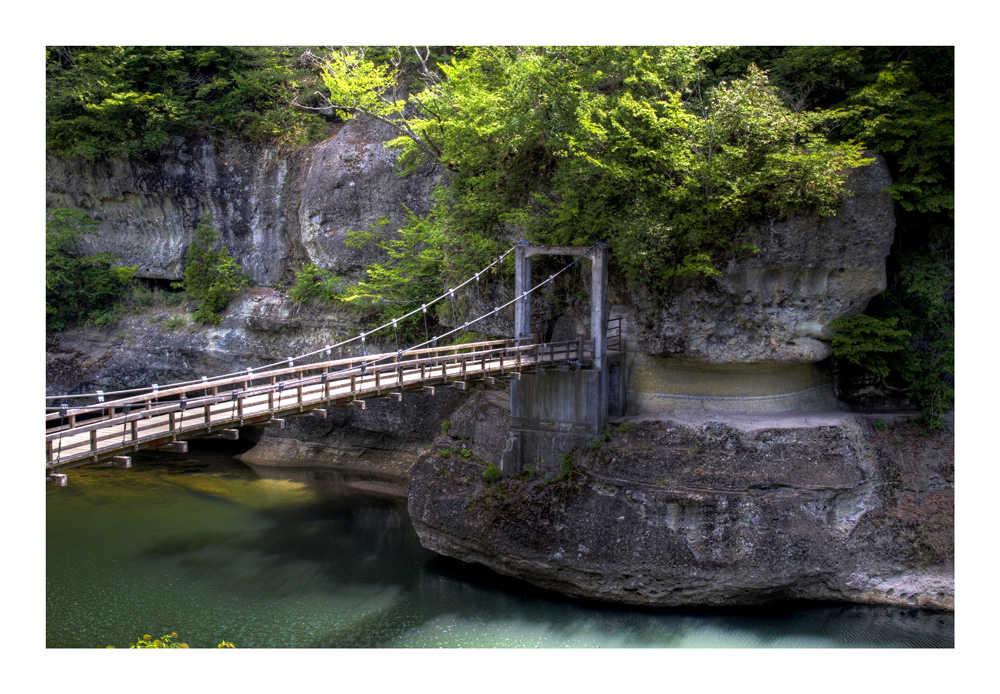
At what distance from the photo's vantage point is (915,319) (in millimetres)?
15195

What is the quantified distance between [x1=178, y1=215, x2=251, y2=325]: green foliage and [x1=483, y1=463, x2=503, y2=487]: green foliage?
13.3 meters

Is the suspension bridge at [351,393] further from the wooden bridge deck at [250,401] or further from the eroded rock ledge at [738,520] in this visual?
the eroded rock ledge at [738,520]

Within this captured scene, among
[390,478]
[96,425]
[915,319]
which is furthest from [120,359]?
[915,319]

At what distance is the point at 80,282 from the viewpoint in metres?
26.5

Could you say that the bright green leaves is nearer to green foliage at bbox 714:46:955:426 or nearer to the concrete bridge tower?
the concrete bridge tower

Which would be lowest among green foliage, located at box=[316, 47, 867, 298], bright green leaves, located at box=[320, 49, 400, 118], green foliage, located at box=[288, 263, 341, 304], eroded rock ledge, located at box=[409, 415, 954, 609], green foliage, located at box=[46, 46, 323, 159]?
eroded rock ledge, located at box=[409, 415, 954, 609]

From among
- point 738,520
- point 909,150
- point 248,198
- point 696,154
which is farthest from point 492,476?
point 248,198

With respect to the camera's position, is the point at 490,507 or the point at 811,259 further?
the point at 490,507

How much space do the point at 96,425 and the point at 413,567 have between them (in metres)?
7.66

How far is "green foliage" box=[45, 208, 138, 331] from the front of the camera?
26.0m

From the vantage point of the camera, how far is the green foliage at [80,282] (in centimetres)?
2595

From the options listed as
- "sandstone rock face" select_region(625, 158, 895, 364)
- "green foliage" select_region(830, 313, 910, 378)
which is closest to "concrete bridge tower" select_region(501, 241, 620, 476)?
"sandstone rock face" select_region(625, 158, 895, 364)

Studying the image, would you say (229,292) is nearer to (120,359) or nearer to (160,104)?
(120,359)

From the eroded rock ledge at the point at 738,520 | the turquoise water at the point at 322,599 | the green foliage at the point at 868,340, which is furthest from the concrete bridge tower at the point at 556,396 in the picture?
the green foliage at the point at 868,340
